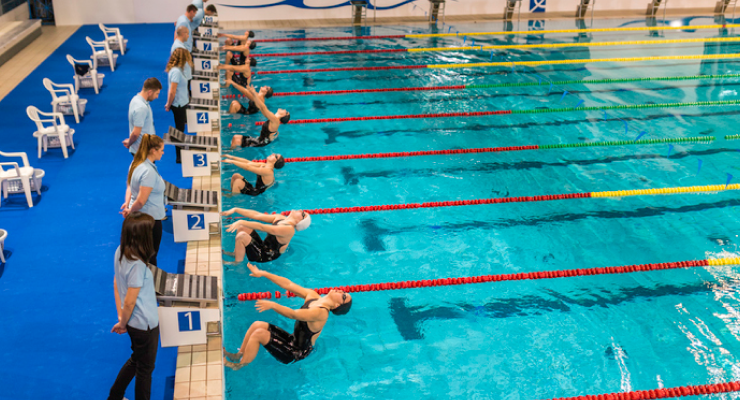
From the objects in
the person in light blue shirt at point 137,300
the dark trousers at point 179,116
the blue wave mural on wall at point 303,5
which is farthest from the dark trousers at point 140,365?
the blue wave mural on wall at point 303,5

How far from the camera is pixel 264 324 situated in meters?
3.83

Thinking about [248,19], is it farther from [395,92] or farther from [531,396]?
[531,396]

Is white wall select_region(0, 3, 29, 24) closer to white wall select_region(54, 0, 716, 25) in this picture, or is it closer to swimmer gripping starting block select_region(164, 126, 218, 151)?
white wall select_region(54, 0, 716, 25)

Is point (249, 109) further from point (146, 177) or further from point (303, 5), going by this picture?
point (303, 5)

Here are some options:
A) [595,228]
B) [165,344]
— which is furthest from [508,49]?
[165,344]

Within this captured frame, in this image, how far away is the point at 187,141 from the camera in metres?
6.03

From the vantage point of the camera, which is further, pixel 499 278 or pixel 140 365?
pixel 499 278

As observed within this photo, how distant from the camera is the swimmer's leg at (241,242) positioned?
191 inches

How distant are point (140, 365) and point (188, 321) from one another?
56cm

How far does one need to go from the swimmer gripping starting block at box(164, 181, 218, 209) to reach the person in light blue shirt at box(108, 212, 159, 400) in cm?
187

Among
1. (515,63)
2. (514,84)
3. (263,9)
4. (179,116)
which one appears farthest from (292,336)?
(263,9)

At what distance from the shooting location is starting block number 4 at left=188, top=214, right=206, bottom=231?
5.14m

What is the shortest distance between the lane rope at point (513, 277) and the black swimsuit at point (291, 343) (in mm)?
861

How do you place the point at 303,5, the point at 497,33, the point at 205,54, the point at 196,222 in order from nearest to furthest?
the point at 196,222, the point at 205,54, the point at 497,33, the point at 303,5
